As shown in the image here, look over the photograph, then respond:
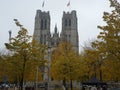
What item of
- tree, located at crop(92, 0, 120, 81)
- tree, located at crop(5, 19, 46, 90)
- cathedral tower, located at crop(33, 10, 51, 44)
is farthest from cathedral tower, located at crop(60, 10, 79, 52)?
tree, located at crop(92, 0, 120, 81)

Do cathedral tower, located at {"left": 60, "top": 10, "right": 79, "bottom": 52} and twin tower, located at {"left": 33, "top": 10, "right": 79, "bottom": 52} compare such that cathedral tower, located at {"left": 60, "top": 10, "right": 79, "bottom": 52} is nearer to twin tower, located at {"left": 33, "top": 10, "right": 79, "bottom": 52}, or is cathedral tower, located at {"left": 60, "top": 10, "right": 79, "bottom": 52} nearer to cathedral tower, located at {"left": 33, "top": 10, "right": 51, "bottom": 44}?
twin tower, located at {"left": 33, "top": 10, "right": 79, "bottom": 52}

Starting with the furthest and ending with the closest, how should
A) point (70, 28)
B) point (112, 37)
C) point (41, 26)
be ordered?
point (41, 26) → point (70, 28) → point (112, 37)

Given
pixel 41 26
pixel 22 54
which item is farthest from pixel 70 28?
pixel 22 54

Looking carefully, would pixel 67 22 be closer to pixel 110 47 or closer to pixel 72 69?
pixel 72 69

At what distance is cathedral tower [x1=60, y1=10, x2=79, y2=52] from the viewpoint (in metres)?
126

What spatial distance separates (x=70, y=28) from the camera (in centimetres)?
12719

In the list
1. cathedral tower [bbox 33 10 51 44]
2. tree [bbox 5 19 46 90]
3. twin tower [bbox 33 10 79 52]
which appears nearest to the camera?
tree [bbox 5 19 46 90]

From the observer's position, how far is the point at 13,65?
115ft

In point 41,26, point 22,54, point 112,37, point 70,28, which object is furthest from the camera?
point 41,26

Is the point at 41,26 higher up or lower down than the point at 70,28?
higher up

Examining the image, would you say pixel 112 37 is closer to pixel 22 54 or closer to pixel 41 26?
pixel 22 54

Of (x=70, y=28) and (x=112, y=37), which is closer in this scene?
(x=112, y=37)

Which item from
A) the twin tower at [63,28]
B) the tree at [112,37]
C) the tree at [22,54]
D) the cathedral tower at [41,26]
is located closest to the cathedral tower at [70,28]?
the twin tower at [63,28]

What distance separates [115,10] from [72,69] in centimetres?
2180
